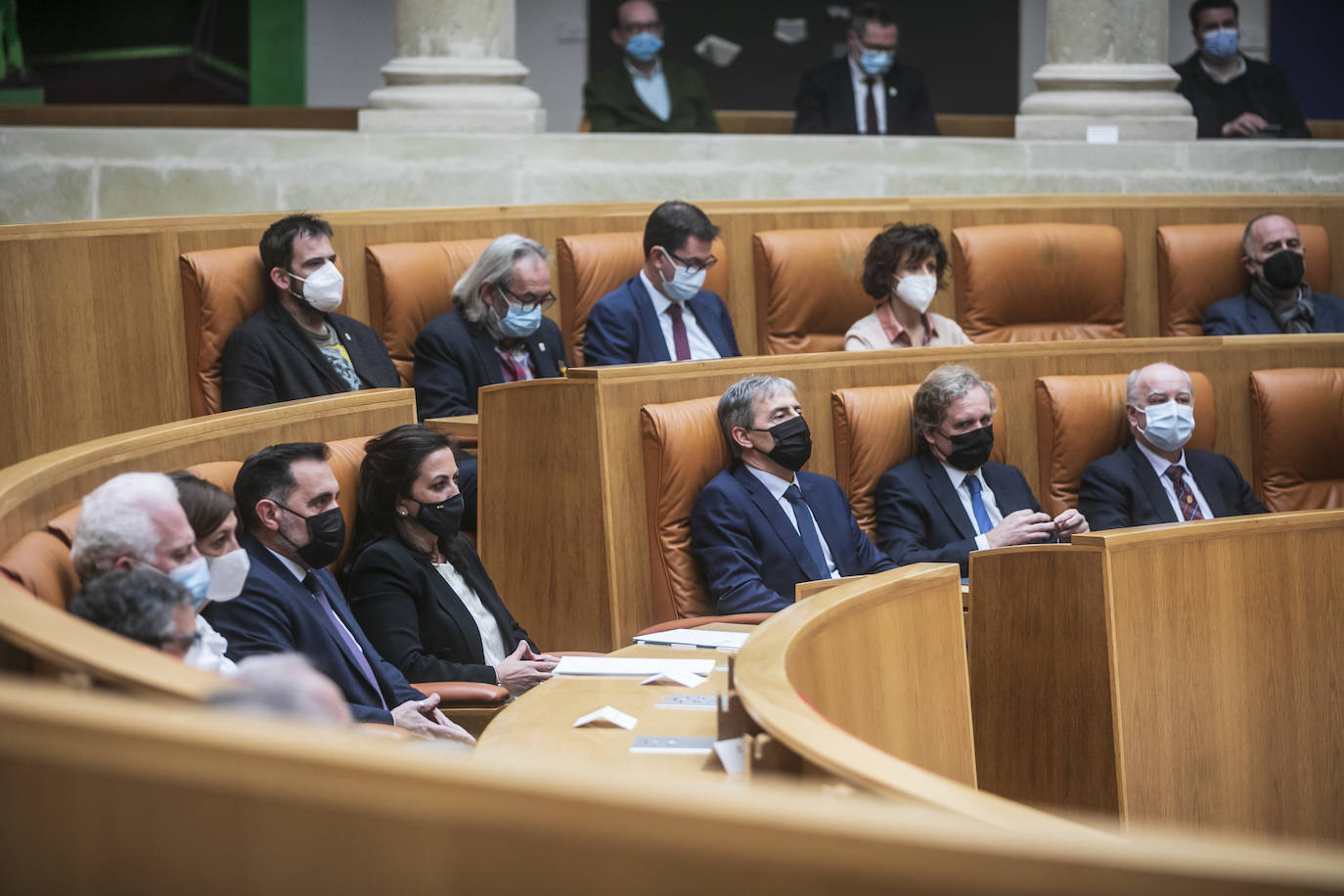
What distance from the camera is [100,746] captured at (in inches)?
35.0

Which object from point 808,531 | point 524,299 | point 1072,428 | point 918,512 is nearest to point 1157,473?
point 1072,428

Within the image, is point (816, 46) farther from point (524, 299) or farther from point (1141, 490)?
point (1141, 490)

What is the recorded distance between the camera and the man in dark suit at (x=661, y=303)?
428 centimetres

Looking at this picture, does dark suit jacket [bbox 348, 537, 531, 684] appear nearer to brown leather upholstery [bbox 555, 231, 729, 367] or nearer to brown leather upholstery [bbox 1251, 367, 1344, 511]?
brown leather upholstery [bbox 555, 231, 729, 367]

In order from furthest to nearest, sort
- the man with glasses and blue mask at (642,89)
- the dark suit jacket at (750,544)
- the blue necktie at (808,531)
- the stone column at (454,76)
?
the man with glasses and blue mask at (642,89), the stone column at (454,76), the blue necktie at (808,531), the dark suit jacket at (750,544)

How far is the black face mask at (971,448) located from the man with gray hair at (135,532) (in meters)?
2.04

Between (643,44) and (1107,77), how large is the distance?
68.9 inches

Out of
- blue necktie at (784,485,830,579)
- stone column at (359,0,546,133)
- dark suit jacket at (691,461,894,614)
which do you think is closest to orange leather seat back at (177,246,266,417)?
dark suit jacket at (691,461,894,614)

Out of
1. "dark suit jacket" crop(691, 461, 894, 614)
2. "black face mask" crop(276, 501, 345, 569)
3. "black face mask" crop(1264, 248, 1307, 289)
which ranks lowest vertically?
"dark suit jacket" crop(691, 461, 894, 614)

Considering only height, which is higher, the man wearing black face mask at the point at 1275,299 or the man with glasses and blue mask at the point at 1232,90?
the man with glasses and blue mask at the point at 1232,90

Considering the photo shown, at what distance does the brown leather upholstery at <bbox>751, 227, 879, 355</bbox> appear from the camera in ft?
15.8

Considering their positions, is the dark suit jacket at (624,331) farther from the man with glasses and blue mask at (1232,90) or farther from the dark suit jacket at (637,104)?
the man with glasses and blue mask at (1232,90)

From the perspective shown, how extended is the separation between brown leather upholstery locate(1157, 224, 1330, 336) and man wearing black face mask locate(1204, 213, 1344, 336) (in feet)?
0.55

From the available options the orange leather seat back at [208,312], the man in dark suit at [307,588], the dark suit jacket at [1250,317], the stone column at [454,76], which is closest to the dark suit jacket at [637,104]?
the stone column at [454,76]
